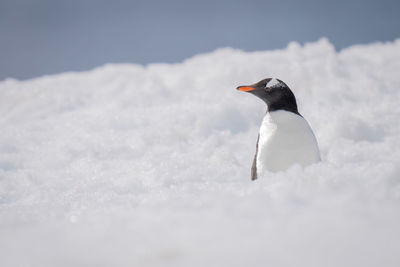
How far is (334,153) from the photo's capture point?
313 cm

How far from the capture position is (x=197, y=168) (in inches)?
117

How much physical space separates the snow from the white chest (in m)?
0.19

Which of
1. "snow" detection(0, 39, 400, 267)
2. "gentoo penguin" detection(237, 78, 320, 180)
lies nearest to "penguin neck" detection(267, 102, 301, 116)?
"gentoo penguin" detection(237, 78, 320, 180)

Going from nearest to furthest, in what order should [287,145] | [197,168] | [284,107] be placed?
[287,145] < [284,107] < [197,168]

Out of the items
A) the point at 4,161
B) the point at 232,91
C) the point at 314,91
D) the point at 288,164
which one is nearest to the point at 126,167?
the point at 4,161

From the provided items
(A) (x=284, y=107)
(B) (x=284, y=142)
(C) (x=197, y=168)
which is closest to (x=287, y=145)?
(B) (x=284, y=142)

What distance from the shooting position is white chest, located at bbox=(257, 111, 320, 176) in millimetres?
2262

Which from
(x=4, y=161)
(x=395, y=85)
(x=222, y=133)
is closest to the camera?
(x=4, y=161)

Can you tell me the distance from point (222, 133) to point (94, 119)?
194 cm

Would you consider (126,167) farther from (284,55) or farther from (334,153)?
(284,55)

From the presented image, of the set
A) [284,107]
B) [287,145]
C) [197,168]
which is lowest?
[197,168]

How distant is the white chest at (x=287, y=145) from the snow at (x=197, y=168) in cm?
19

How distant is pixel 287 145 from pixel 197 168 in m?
0.96

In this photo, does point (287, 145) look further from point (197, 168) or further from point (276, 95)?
point (197, 168)
